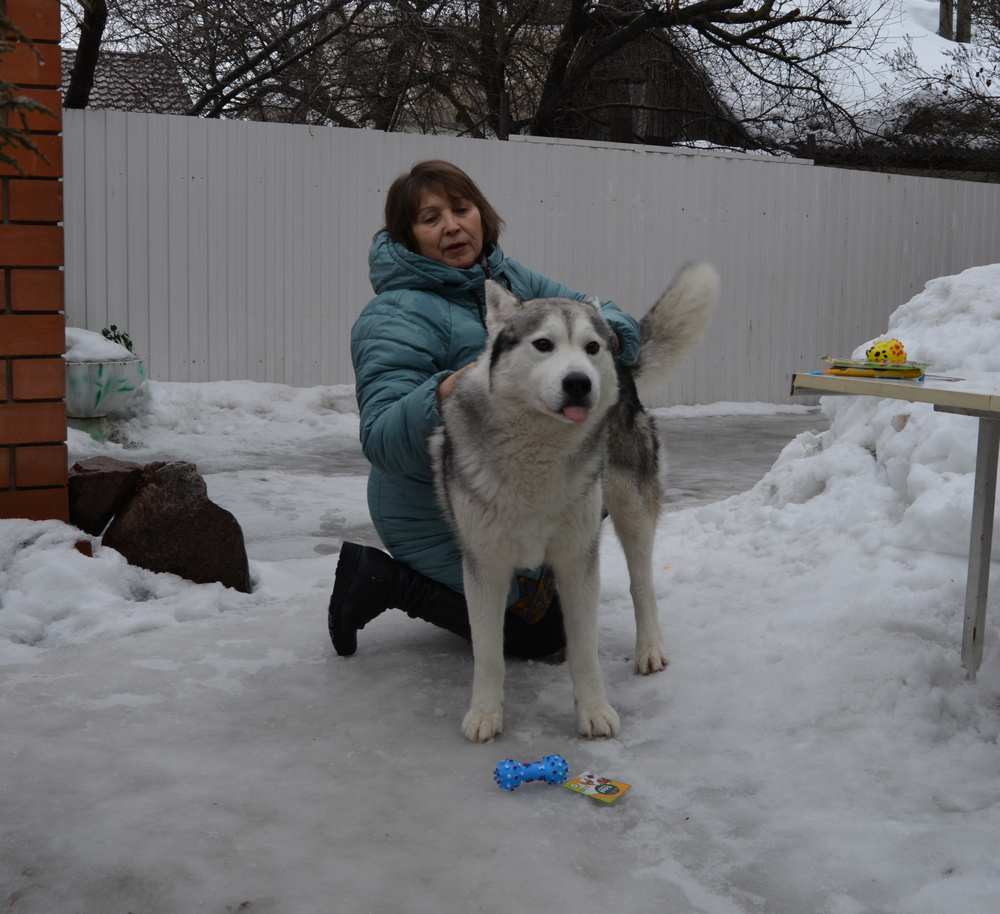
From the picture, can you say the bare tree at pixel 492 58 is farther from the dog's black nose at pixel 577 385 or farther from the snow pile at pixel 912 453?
the dog's black nose at pixel 577 385

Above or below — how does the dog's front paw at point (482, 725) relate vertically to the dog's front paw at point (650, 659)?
below

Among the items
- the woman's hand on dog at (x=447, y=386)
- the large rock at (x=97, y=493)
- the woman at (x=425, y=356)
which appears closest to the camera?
the woman's hand on dog at (x=447, y=386)

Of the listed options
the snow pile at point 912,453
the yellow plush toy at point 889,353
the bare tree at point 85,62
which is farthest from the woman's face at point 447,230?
the bare tree at point 85,62

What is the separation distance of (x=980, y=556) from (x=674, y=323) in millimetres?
1105

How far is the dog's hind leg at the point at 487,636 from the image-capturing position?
2350 millimetres

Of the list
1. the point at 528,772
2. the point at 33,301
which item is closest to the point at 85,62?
the point at 33,301

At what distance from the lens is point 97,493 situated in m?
3.44

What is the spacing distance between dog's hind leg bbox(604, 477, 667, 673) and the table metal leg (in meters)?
0.82

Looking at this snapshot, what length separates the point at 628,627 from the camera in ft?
10.3

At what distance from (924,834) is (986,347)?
2565 millimetres

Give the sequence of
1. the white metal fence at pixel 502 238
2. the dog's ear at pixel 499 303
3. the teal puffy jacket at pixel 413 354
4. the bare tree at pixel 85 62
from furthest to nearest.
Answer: the bare tree at pixel 85 62, the white metal fence at pixel 502 238, the teal puffy jacket at pixel 413 354, the dog's ear at pixel 499 303

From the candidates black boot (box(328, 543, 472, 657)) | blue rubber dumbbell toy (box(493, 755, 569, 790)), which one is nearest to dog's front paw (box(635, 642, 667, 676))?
black boot (box(328, 543, 472, 657))

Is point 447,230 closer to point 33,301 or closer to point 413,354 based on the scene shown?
point 413,354

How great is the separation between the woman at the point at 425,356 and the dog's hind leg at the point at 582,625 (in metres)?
0.31
